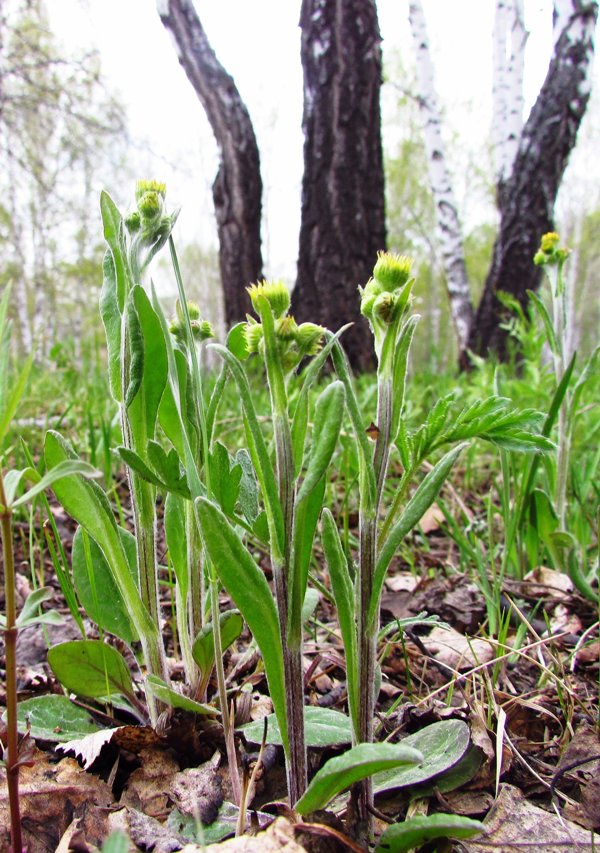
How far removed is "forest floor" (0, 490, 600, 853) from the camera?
0.73 metres

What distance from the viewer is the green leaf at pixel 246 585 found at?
26.5 inches

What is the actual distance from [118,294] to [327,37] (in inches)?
198

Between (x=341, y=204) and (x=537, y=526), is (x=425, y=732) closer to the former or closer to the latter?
(x=537, y=526)

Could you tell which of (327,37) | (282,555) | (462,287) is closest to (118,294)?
(282,555)

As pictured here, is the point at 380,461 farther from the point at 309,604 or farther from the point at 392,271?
the point at 309,604

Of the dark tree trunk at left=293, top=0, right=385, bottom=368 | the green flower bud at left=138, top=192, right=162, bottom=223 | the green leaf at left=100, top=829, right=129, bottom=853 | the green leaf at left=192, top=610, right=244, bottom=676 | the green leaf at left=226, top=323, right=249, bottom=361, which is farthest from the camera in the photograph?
the dark tree trunk at left=293, top=0, right=385, bottom=368

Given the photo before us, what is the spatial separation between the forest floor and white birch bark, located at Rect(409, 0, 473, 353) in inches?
249

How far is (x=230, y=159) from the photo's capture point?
5.67m

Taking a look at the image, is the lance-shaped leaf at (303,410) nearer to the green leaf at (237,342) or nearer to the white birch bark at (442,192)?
the green leaf at (237,342)

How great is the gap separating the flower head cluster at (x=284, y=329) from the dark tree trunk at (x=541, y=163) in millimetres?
5532

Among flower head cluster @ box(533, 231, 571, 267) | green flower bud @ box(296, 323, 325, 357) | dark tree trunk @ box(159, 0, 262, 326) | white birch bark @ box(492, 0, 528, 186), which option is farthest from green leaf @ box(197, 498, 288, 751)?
white birch bark @ box(492, 0, 528, 186)

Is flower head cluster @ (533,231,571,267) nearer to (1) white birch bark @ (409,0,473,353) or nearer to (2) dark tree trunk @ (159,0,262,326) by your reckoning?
(2) dark tree trunk @ (159,0,262,326)

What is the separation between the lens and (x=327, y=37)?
4.93 m

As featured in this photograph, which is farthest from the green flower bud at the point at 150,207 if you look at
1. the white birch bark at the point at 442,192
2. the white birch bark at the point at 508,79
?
the white birch bark at the point at 508,79
